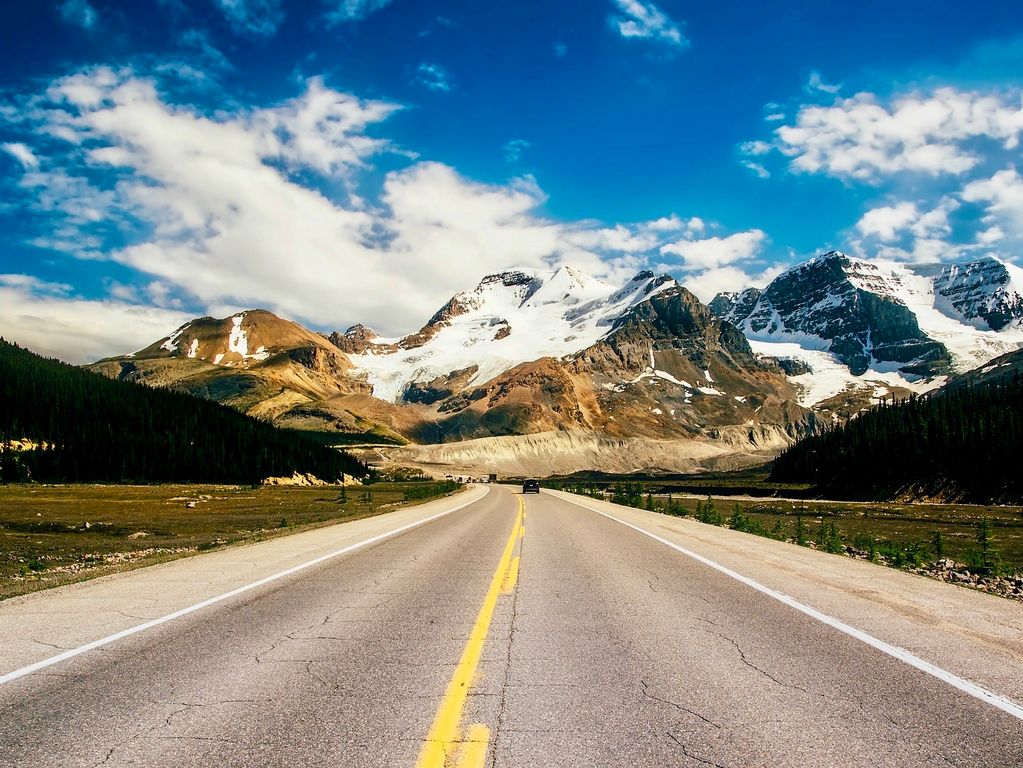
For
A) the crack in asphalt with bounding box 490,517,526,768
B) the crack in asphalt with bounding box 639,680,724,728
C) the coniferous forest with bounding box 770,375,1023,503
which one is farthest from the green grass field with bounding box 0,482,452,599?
the coniferous forest with bounding box 770,375,1023,503

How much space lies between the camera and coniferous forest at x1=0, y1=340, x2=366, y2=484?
11125cm

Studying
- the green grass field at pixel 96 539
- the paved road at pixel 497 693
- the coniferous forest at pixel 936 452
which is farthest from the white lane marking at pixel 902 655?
the coniferous forest at pixel 936 452

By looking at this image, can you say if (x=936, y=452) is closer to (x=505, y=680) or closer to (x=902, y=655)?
(x=902, y=655)

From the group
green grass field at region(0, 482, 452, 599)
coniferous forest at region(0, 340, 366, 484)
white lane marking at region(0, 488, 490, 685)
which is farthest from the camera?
coniferous forest at region(0, 340, 366, 484)

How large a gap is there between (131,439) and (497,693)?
131m

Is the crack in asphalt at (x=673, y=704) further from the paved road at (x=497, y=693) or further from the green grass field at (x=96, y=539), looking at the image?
Answer: the green grass field at (x=96, y=539)

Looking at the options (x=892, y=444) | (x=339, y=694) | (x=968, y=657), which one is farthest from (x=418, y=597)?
(x=892, y=444)

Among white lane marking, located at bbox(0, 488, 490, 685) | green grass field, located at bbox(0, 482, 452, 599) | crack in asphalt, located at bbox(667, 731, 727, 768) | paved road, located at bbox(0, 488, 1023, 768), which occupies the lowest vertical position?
green grass field, located at bbox(0, 482, 452, 599)

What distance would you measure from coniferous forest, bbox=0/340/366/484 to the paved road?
117 metres

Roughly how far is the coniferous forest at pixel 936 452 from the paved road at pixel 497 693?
85933 mm

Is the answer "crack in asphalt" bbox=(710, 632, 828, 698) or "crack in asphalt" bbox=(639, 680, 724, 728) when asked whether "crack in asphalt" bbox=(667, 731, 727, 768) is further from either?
"crack in asphalt" bbox=(710, 632, 828, 698)

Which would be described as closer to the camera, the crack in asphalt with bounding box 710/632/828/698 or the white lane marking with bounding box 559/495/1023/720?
the white lane marking with bounding box 559/495/1023/720

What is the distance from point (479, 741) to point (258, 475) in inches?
5044

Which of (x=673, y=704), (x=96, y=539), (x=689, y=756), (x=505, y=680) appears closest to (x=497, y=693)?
(x=505, y=680)
